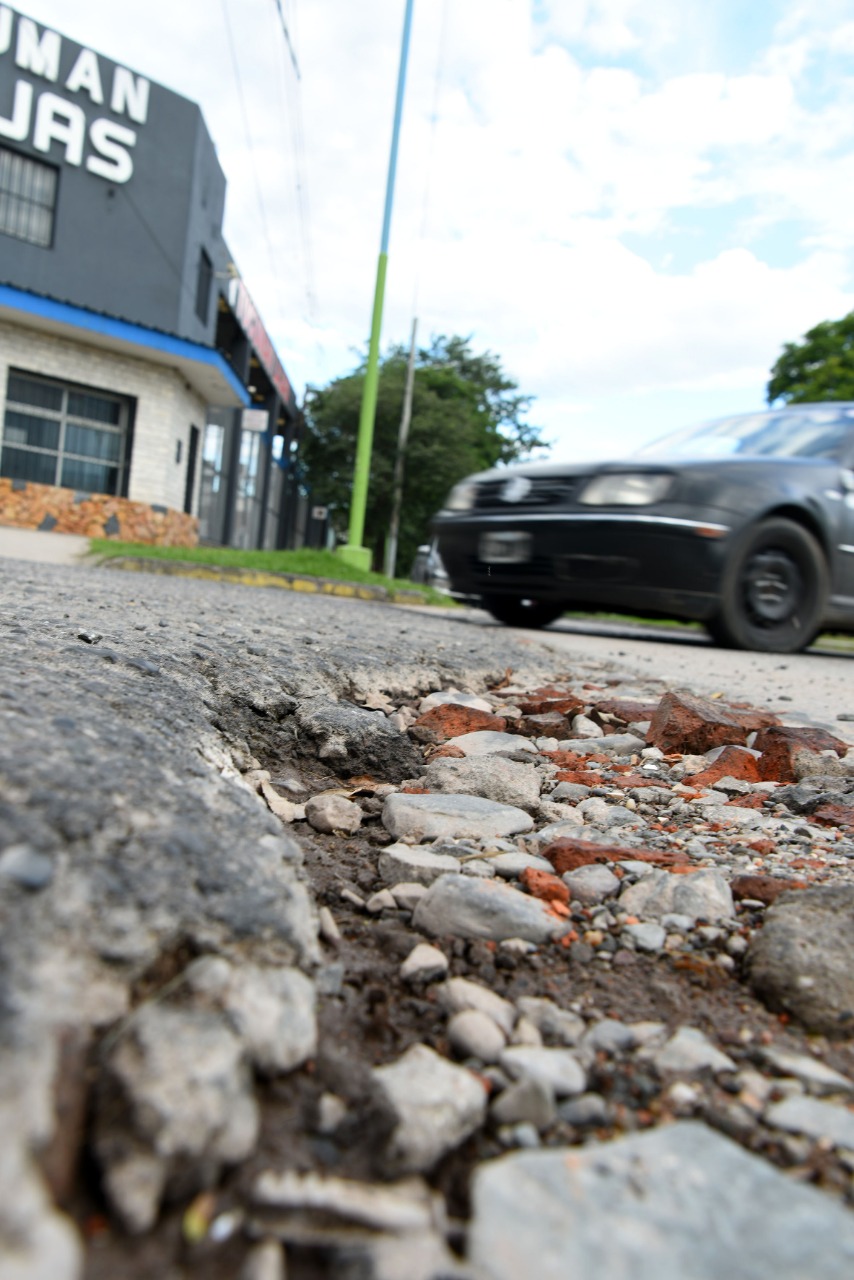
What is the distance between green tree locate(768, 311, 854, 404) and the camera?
1075 inches

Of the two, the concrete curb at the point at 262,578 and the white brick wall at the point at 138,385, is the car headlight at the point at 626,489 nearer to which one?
the concrete curb at the point at 262,578

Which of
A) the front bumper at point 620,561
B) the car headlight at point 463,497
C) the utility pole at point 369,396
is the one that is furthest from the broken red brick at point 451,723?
the utility pole at point 369,396

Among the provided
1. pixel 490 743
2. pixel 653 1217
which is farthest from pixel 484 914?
pixel 490 743

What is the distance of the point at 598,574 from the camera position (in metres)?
5.31

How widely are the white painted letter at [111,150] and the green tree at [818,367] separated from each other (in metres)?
19.4

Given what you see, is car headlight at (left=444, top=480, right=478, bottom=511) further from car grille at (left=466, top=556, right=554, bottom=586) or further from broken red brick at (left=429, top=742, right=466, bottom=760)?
broken red brick at (left=429, top=742, right=466, bottom=760)

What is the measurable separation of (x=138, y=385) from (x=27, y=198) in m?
3.12

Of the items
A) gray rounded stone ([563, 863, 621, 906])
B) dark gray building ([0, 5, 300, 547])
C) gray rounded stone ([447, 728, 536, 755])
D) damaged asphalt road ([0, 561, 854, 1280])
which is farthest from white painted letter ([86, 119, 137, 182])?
gray rounded stone ([563, 863, 621, 906])

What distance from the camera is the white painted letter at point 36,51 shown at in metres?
13.8

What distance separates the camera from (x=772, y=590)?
17.7 feet

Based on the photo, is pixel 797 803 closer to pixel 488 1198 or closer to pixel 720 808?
pixel 720 808

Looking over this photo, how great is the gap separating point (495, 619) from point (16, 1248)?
6.39 metres

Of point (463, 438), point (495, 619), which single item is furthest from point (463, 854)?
point (463, 438)

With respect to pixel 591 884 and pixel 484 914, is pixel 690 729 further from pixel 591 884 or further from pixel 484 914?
pixel 484 914
